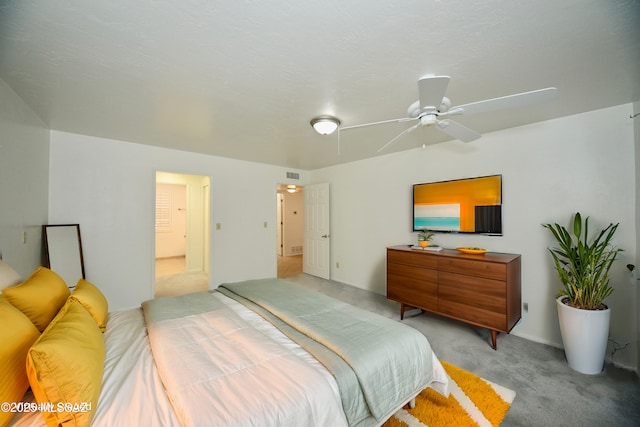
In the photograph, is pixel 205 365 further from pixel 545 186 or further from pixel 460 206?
pixel 545 186

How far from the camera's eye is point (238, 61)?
163cm

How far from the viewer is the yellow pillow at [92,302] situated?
5.03 feet

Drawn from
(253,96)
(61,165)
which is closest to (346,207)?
(253,96)

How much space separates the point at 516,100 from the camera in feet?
5.17

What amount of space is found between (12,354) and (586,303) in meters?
3.66

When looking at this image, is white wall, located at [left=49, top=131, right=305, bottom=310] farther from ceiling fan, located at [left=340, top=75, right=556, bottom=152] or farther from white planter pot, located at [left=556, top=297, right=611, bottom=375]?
white planter pot, located at [left=556, top=297, right=611, bottom=375]

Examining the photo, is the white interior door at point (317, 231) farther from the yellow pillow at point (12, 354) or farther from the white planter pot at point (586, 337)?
the yellow pillow at point (12, 354)

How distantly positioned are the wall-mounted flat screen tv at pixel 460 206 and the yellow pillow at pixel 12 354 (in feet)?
12.2

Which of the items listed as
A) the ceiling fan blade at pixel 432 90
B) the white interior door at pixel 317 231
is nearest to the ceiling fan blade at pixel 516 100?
the ceiling fan blade at pixel 432 90

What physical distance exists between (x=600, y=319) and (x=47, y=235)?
548cm

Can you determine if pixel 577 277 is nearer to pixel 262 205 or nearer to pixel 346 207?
pixel 346 207

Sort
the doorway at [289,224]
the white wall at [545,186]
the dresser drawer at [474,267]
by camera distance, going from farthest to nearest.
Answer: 1. the doorway at [289,224]
2. the dresser drawer at [474,267]
3. the white wall at [545,186]

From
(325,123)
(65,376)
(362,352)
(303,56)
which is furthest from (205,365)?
(325,123)

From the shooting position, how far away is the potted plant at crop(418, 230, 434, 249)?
321 cm
